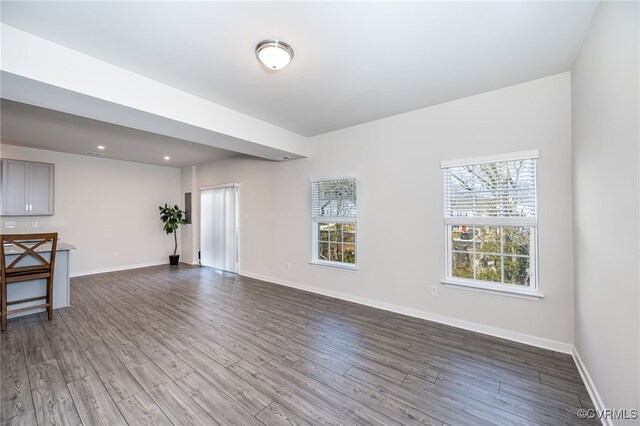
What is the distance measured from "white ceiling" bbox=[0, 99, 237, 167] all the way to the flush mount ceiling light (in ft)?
10.3

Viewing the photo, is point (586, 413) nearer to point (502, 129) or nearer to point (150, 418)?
point (502, 129)

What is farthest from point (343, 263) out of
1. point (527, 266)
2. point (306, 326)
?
point (527, 266)

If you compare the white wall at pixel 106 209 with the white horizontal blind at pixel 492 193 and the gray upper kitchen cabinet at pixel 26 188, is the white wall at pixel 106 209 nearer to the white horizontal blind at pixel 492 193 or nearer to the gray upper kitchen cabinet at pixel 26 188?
the gray upper kitchen cabinet at pixel 26 188

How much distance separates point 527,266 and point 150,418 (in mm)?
3533

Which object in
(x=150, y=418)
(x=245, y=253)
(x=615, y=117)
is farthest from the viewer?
(x=245, y=253)

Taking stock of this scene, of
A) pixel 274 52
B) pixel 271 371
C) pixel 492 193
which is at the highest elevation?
pixel 274 52

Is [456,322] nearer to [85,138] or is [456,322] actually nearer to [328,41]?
[328,41]

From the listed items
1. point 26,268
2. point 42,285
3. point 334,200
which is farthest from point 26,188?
point 334,200

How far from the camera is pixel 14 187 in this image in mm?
4883

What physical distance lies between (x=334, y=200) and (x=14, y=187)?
5.98m

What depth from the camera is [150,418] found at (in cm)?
173

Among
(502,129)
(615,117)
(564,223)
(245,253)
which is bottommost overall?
(245,253)

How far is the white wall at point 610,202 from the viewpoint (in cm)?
130

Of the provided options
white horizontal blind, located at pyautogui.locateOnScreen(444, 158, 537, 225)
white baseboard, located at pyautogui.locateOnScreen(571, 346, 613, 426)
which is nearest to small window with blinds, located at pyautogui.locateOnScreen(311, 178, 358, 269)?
white horizontal blind, located at pyautogui.locateOnScreen(444, 158, 537, 225)
